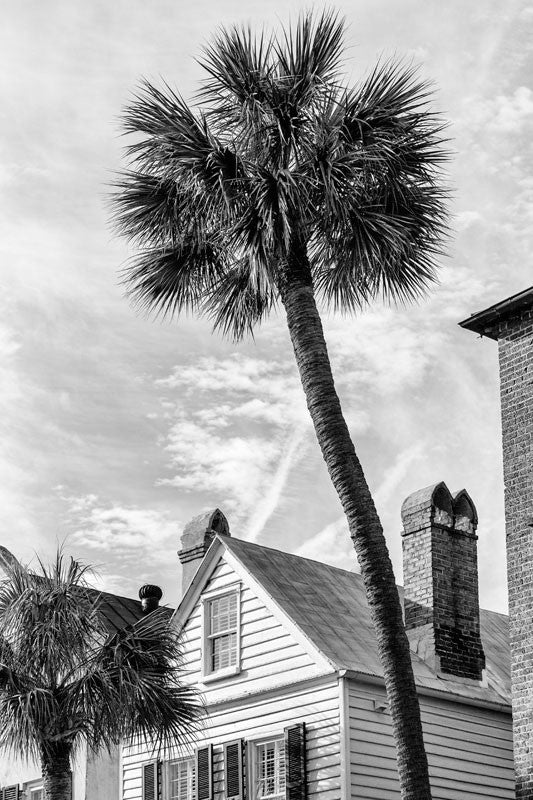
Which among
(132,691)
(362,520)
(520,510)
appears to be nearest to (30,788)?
(132,691)

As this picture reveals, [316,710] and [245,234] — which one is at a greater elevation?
[245,234]

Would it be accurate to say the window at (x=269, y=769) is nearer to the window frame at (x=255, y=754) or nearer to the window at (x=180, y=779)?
the window frame at (x=255, y=754)

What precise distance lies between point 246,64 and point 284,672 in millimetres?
9549

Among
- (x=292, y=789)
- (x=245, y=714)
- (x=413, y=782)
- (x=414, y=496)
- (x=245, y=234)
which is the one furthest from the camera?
(x=414, y=496)

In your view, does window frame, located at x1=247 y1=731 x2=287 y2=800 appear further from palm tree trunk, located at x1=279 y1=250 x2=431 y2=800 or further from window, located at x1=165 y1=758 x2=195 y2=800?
palm tree trunk, located at x1=279 y1=250 x2=431 y2=800

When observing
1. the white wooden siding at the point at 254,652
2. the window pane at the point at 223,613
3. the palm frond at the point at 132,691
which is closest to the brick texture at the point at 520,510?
the white wooden siding at the point at 254,652

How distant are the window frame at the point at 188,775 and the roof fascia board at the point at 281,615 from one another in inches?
124

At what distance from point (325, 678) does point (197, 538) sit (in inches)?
234

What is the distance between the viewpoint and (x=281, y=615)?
68.3 feet

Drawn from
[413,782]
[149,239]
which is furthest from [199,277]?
[413,782]

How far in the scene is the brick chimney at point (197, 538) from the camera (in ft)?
81.1

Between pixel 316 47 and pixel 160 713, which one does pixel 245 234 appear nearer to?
pixel 316 47

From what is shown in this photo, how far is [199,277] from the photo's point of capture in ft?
60.8

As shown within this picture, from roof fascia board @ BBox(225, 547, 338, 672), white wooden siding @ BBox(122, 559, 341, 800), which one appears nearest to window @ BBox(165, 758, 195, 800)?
white wooden siding @ BBox(122, 559, 341, 800)
